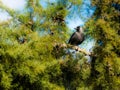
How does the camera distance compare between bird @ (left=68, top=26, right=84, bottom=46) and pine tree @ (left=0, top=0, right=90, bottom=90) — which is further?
bird @ (left=68, top=26, right=84, bottom=46)

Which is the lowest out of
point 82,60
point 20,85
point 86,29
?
point 20,85

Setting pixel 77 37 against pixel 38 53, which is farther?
pixel 77 37

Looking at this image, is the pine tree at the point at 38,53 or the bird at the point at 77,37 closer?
the pine tree at the point at 38,53

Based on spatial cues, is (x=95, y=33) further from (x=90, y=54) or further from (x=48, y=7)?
(x=48, y=7)

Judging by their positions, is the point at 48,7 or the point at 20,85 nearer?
the point at 20,85

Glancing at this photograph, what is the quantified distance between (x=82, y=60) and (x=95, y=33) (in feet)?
1.09

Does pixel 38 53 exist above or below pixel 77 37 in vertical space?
below

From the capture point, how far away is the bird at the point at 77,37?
4.77 metres

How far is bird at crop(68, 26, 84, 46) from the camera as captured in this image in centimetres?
477

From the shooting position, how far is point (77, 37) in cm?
481

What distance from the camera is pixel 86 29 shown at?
5051mm

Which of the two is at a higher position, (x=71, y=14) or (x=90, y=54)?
(x=71, y=14)

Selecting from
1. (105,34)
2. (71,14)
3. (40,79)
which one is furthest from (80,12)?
(40,79)

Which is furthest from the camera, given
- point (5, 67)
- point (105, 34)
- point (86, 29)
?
point (86, 29)
